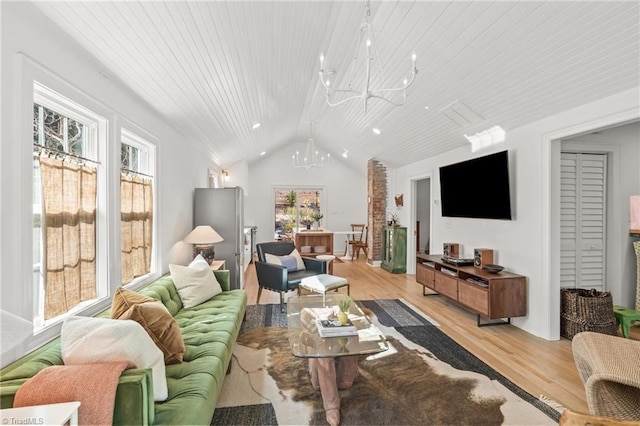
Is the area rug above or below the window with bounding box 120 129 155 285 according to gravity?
below

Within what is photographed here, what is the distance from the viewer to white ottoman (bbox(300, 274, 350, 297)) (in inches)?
158

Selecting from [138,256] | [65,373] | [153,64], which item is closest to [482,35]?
[153,64]

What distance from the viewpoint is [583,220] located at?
3633mm

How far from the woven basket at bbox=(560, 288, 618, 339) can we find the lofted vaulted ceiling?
190 cm

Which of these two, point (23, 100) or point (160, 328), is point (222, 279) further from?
point (23, 100)

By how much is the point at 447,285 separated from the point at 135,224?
3.76 m

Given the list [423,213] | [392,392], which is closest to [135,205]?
[392,392]

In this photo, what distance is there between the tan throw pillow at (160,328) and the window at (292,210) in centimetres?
727

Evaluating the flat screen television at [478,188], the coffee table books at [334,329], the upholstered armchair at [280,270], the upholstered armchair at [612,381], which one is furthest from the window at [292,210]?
the upholstered armchair at [612,381]

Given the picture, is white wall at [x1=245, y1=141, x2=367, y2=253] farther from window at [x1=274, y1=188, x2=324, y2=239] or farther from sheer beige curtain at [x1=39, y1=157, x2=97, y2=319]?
sheer beige curtain at [x1=39, y1=157, x2=97, y2=319]

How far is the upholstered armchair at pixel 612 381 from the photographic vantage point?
61.6 inches

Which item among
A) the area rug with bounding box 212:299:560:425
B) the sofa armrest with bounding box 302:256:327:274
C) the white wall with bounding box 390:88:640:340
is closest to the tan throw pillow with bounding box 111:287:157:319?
the area rug with bounding box 212:299:560:425

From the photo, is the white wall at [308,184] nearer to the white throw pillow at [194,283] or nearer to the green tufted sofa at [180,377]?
the white throw pillow at [194,283]

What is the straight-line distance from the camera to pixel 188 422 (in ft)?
4.58
